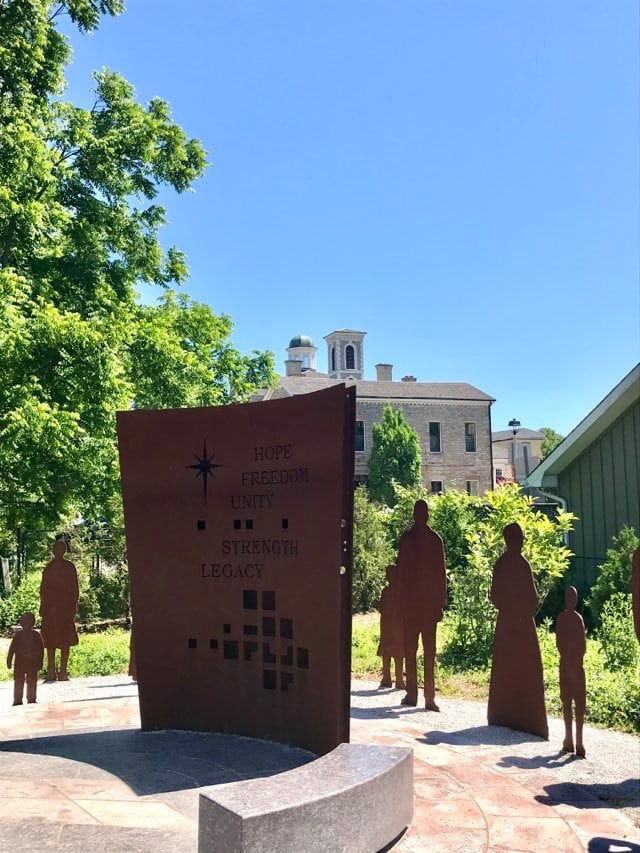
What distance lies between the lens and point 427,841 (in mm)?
4438

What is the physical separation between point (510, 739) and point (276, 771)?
2.30m

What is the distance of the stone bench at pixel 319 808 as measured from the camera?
142 inches

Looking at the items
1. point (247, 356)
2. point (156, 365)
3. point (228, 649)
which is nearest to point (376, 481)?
point (247, 356)

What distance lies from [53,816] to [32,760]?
1.39 meters

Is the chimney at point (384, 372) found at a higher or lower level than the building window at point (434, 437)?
higher

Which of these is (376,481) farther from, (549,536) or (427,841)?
(427,841)

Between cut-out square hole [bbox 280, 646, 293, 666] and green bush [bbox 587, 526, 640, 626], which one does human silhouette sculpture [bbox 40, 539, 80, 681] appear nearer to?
cut-out square hole [bbox 280, 646, 293, 666]

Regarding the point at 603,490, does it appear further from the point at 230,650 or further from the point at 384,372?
the point at 384,372

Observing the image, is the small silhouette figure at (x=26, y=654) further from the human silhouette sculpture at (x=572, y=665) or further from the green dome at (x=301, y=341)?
the green dome at (x=301, y=341)

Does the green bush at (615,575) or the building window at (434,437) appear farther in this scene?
the building window at (434,437)

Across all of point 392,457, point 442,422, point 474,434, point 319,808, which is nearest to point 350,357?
point 442,422

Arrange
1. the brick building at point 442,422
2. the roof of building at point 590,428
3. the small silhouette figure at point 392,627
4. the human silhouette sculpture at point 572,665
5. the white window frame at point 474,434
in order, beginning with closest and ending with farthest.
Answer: the human silhouette sculpture at point 572,665, the small silhouette figure at point 392,627, the roof of building at point 590,428, the brick building at point 442,422, the white window frame at point 474,434

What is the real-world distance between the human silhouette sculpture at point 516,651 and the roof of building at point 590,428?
20.9ft

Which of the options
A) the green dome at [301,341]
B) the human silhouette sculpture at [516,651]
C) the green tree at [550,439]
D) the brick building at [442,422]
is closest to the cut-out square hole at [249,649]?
the human silhouette sculpture at [516,651]
